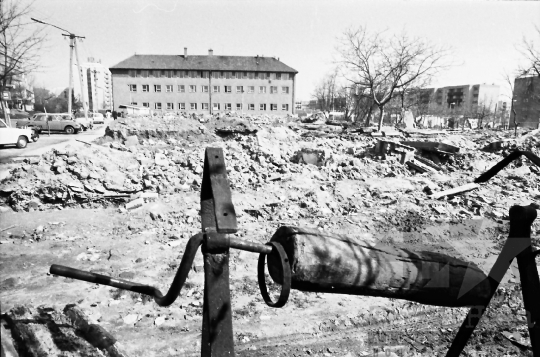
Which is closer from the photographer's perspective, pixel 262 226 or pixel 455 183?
pixel 262 226

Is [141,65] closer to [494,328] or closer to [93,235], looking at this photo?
[93,235]

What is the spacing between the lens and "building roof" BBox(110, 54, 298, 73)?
5491cm

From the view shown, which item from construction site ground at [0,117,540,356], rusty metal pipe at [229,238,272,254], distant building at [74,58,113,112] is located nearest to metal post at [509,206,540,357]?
rusty metal pipe at [229,238,272,254]

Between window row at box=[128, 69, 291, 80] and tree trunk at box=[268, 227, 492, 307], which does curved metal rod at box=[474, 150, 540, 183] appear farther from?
window row at box=[128, 69, 291, 80]

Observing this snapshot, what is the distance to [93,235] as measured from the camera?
21.4ft

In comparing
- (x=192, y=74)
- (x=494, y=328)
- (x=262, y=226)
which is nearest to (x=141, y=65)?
(x=192, y=74)

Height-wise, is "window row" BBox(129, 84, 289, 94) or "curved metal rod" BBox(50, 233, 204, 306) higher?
"window row" BBox(129, 84, 289, 94)

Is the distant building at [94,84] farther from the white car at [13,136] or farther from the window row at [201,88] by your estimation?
the white car at [13,136]

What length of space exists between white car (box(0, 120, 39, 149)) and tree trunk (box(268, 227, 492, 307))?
59.5ft

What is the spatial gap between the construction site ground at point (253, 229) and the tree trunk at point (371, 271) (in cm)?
239

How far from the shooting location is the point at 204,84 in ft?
183

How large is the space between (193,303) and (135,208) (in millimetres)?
4087

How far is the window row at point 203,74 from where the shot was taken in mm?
55016

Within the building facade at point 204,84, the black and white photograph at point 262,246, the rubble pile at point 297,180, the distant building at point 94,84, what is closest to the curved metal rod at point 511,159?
the black and white photograph at point 262,246
